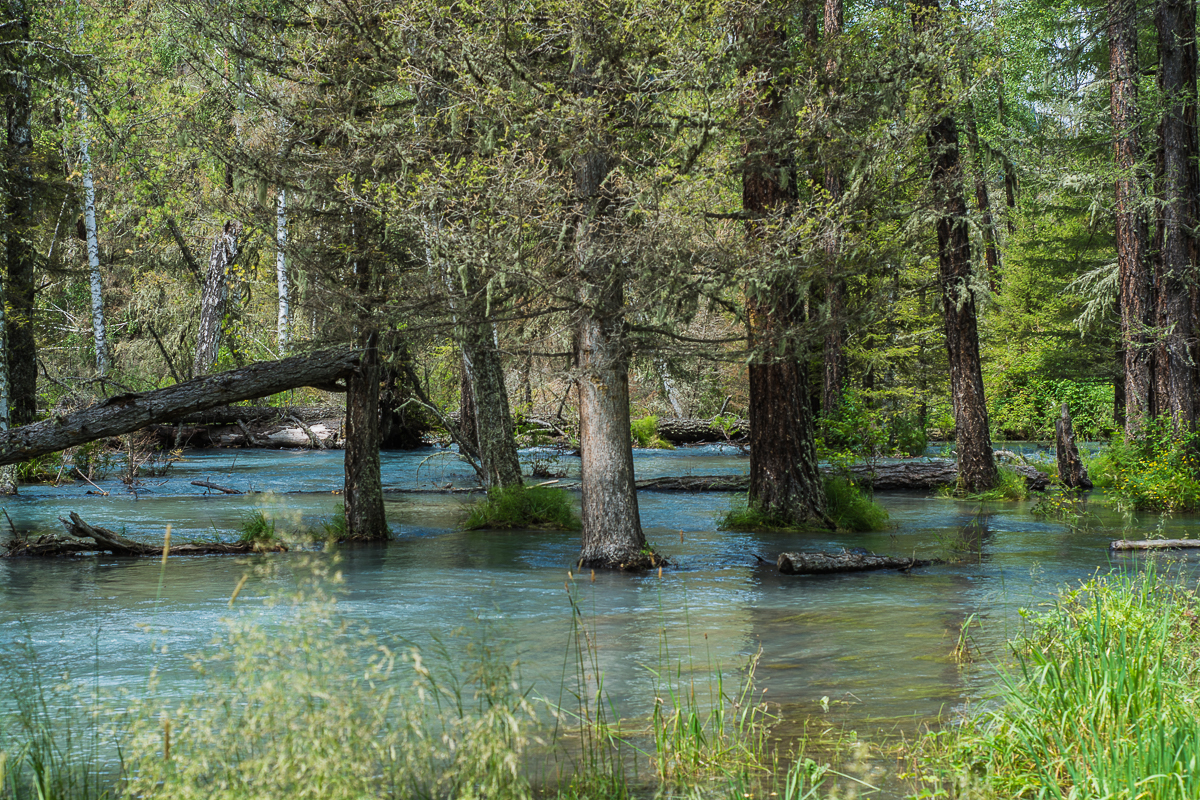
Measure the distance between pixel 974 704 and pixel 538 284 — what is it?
18.5 ft

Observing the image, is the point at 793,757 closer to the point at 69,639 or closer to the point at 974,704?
the point at 974,704

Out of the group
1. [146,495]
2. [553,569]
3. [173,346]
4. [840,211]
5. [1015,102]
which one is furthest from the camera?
[1015,102]

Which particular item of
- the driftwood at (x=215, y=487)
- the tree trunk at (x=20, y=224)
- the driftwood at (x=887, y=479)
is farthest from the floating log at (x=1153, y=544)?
the tree trunk at (x=20, y=224)

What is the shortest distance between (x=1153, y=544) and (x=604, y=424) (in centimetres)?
584

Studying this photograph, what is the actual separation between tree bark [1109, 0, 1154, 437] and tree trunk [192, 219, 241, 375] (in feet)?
61.3

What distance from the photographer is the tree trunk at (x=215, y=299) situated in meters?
24.1

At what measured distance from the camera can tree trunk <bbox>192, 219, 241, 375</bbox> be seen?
24062 millimetres

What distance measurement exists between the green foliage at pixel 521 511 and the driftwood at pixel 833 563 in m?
4.82

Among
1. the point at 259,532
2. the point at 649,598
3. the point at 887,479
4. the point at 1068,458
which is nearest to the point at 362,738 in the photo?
the point at 649,598

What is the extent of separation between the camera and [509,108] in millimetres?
9406

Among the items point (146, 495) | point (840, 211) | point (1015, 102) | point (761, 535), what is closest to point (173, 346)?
point (146, 495)

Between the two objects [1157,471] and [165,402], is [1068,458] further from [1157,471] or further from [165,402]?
[165,402]

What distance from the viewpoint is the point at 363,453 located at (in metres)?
12.9

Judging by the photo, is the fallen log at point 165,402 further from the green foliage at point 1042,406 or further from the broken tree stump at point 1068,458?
the green foliage at point 1042,406
